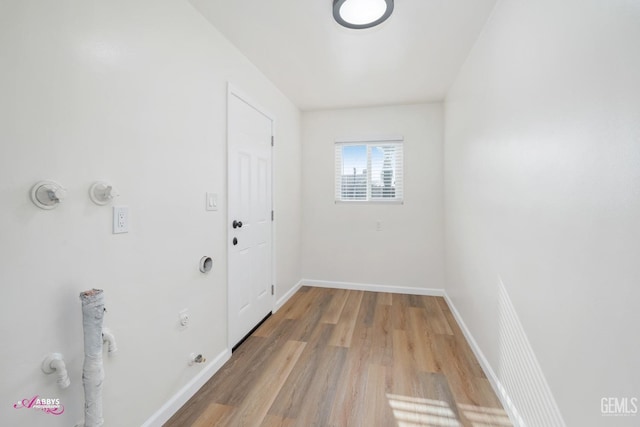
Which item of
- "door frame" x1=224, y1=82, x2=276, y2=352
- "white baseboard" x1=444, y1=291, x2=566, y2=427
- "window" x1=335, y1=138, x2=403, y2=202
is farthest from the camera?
"window" x1=335, y1=138, x2=403, y2=202

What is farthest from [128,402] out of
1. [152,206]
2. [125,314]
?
[152,206]

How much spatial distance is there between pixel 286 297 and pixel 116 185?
249 centimetres

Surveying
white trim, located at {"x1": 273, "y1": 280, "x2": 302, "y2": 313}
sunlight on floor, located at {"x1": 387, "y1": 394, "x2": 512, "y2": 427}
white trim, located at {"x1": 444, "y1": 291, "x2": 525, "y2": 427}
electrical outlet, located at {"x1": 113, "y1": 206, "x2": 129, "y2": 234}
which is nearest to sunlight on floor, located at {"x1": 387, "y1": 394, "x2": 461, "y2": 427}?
sunlight on floor, located at {"x1": 387, "y1": 394, "x2": 512, "y2": 427}

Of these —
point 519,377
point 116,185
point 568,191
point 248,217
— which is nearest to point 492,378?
point 519,377

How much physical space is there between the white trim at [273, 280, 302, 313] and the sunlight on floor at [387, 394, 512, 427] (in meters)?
1.68

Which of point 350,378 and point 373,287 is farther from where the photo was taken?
point 373,287

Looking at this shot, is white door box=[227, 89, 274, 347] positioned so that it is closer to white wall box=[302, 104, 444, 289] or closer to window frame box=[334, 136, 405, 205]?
white wall box=[302, 104, 444, 289]

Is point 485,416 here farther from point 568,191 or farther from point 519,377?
point 568,191

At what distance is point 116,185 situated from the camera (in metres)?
1.28

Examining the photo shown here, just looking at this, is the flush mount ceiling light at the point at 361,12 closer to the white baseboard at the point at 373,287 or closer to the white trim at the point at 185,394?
the white trim at the point at 185,394

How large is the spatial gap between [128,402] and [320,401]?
104cm

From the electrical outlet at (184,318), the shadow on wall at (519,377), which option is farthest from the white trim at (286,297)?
the shadow on wall at (519,377)

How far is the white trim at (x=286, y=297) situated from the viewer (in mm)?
3126

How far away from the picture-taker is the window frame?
3646 millimetres
